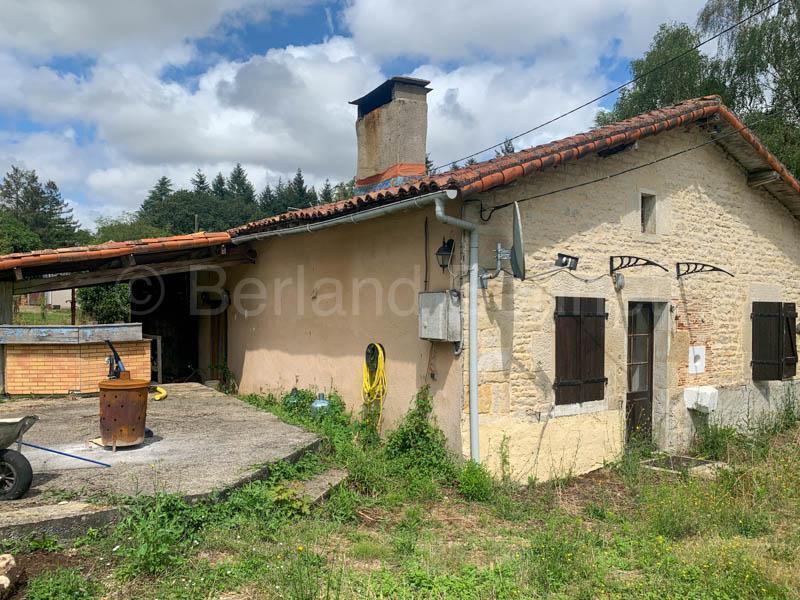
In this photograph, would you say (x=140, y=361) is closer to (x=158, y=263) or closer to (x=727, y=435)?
(x=158, y=263)

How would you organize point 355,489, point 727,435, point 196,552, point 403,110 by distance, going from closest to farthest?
point 196,552
point 355,489
point 727,435
point 403,110

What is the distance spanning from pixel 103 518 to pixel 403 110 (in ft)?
26.0

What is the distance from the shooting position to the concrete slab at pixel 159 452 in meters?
4.84

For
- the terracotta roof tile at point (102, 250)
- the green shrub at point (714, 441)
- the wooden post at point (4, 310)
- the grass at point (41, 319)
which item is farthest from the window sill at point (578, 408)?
the grass at point (41, 319)

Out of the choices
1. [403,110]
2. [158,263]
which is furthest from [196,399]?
[403,110]

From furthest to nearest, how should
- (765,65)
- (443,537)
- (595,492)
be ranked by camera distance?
(765,65), (595,492), (443,537)

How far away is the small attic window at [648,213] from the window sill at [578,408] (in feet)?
8.73

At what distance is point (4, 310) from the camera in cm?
941

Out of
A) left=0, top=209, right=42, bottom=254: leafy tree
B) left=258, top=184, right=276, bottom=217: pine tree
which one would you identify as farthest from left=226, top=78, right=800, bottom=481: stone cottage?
left=258, top=184, right=276, bottom=217: pine tree

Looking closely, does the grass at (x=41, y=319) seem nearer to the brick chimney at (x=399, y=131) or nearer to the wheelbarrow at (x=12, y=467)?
the brick chimney at (x=399, y=131)

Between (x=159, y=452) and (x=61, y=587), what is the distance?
2463mm

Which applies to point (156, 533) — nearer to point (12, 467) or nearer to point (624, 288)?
point (12, 467)

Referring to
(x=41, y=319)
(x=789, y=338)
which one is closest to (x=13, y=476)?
(x=789, y=338)

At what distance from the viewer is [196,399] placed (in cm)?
951
